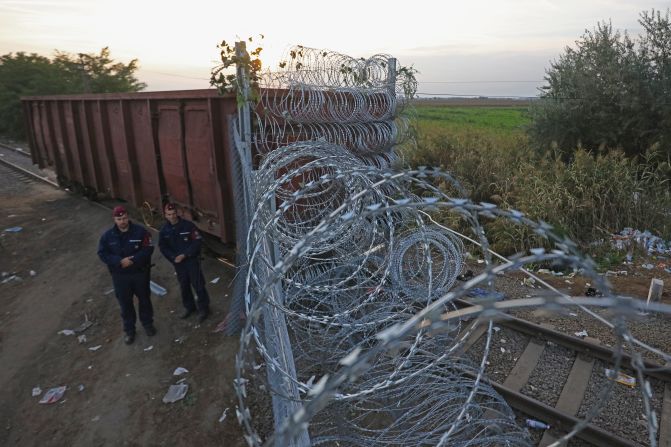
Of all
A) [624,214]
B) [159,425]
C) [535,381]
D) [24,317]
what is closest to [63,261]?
[24,317]

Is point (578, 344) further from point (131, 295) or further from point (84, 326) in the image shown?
point (84, 326)

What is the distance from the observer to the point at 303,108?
5.60m

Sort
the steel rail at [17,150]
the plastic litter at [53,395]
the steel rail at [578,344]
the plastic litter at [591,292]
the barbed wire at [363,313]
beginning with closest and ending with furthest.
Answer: the barbed wire at [363,313], the steel rail at [578,344], the plastic litter at [53,395], the plastic litter at [591,292], the steel rail at [17,150]

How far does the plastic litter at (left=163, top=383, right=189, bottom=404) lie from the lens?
4.18 m

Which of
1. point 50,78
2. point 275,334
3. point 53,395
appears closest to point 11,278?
point 53,395

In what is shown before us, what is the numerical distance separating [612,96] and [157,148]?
10.3 metres

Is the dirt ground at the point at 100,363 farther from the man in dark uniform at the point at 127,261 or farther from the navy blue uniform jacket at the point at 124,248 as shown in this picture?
the navy blue uniform jacket at the point at 124,248

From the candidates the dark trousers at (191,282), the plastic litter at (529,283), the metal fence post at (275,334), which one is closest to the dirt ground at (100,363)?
the dark trousers at (191,282)

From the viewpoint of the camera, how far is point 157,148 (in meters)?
7.12

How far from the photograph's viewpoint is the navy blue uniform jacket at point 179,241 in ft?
17.0

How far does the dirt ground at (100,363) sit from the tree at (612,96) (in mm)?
8731

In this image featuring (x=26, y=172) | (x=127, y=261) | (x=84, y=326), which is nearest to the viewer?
(x=127, y=261)

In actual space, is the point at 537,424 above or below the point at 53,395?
above

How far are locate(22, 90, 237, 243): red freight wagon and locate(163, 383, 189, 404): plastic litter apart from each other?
2.27m
